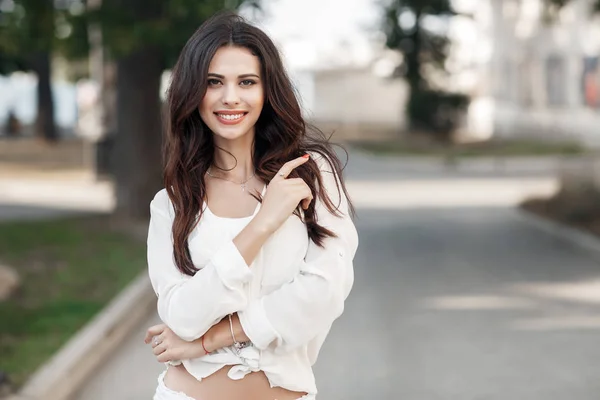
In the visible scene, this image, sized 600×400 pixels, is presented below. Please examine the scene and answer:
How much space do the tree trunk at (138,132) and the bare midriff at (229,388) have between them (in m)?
14.2

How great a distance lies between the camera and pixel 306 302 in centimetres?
280

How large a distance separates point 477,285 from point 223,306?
30.8 ft

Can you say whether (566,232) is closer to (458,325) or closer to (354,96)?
(458,325)

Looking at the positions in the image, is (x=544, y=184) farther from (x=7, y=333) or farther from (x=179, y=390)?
(x=179, y=390)

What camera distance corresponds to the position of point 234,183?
2.97m

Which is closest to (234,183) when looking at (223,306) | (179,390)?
(223,306)

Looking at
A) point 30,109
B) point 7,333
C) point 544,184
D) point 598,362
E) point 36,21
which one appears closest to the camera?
point 598,362

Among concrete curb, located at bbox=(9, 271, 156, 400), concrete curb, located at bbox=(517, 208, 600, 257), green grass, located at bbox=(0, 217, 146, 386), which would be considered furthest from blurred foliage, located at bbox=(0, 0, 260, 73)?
concrete curb, located at bbox=(517, 208, 600, 257)

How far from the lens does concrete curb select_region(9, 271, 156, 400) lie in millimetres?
7148

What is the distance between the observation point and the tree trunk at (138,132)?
16.9 meters

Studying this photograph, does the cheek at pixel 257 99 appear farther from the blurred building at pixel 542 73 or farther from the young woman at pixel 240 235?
the blurred building at pixel 542 73

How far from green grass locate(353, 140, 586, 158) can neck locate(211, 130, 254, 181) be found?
1367 inches

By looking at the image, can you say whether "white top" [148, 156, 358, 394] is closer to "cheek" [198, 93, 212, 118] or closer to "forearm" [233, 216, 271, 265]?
"forearm" [233, 216, 271, 265]

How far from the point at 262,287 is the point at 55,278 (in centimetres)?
989
